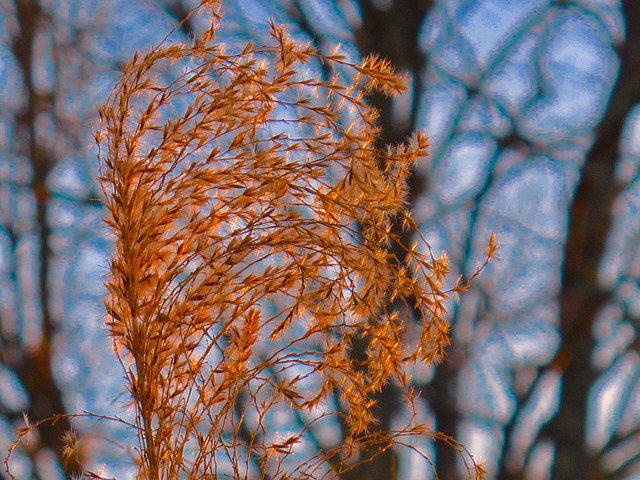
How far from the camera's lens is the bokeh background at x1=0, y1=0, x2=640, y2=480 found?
89.2 inches

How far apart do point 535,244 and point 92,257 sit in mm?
1383

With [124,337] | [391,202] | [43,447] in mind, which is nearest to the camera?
[124,337]

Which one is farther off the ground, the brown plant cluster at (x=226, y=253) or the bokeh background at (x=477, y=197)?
the bokeh background at (x=477, y=197)

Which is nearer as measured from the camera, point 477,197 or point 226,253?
point 226,253

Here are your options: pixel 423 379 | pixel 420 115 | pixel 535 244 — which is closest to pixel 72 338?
pixel 423 379

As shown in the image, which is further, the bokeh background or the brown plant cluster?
the bokeh background

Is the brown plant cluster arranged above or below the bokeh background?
below

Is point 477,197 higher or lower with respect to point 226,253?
higher

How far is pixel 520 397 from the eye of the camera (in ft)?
7.77

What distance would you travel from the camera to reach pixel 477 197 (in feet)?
7.73

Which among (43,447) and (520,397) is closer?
(43,447)

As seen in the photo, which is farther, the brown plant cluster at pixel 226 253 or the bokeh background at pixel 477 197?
the bokeh background at pixel 477 197

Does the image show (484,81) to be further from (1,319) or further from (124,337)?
(124,337)

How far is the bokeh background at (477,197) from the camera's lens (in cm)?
227
